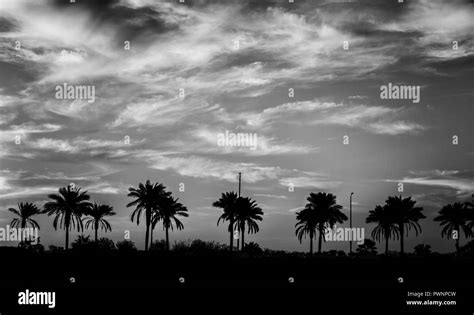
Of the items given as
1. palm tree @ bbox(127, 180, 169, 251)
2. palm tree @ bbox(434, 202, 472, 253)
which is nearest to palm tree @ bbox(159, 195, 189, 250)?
palm tree @ bbox(127, 180, 169, 251)

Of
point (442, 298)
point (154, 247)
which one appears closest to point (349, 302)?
point (442, 298)

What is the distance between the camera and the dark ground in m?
48.6

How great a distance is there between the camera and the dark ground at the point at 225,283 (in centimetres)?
4856

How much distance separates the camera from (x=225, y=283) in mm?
67625

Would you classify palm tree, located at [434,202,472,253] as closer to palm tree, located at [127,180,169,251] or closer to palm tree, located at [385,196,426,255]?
palm tree, located at [385,196,426,255]

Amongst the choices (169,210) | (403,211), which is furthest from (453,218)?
(169,210)

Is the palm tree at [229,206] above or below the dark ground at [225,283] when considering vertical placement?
above

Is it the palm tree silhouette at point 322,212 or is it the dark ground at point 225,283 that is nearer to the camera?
the dark ground at point 225,283

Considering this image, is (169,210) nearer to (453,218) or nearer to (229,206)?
(229,206)

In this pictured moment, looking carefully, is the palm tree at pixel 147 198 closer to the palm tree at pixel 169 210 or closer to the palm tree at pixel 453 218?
the palm tree at pixel 169 210

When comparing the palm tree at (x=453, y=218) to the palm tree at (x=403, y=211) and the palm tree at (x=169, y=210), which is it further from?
the palm tree at (x=169, y=210)

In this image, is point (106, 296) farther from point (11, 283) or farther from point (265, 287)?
point (265, 287)

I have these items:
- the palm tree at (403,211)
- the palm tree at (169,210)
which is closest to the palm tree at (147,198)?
the palm tree at (169,210)

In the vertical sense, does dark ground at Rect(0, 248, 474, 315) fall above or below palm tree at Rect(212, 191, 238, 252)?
below
